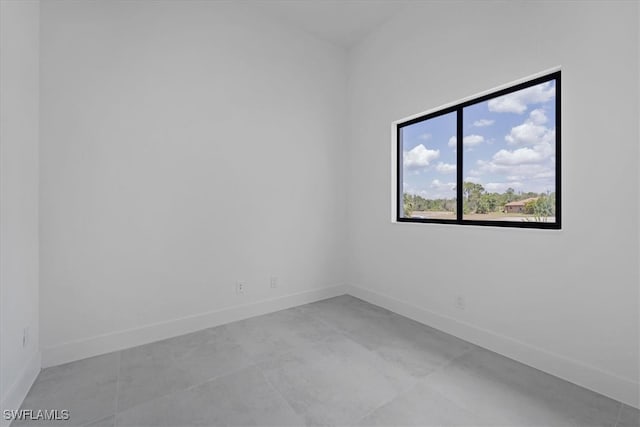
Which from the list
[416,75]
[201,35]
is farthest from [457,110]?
[201,35]

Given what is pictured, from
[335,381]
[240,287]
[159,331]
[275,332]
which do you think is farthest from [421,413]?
[159,331]

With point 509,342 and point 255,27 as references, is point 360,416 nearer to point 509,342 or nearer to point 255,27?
point 509,342

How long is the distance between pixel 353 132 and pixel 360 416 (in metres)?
2.98

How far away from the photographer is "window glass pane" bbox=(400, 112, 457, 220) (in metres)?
2.80

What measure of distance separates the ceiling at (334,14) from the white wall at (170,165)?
14 cm

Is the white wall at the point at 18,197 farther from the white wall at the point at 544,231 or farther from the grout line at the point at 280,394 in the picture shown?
the white wall at the point at 544,231

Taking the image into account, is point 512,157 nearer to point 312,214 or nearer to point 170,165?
point 312,214

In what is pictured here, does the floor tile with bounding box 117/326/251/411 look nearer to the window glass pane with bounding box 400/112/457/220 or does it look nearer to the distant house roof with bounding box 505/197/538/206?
the window glass pane with bounding box 400/112/457/220

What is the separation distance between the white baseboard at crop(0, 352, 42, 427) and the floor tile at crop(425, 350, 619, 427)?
7.55ft

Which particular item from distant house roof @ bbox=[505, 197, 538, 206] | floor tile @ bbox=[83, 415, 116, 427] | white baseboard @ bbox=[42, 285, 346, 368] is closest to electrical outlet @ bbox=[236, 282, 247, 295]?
white baseboard @ bbox=[42, 285, 346, 368]

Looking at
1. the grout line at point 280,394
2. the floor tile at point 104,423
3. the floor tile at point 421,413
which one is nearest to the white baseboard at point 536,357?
the floor tile at point 421,413

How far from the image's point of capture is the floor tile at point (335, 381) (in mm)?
1608

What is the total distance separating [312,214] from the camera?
11.4ft

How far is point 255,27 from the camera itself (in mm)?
3012
